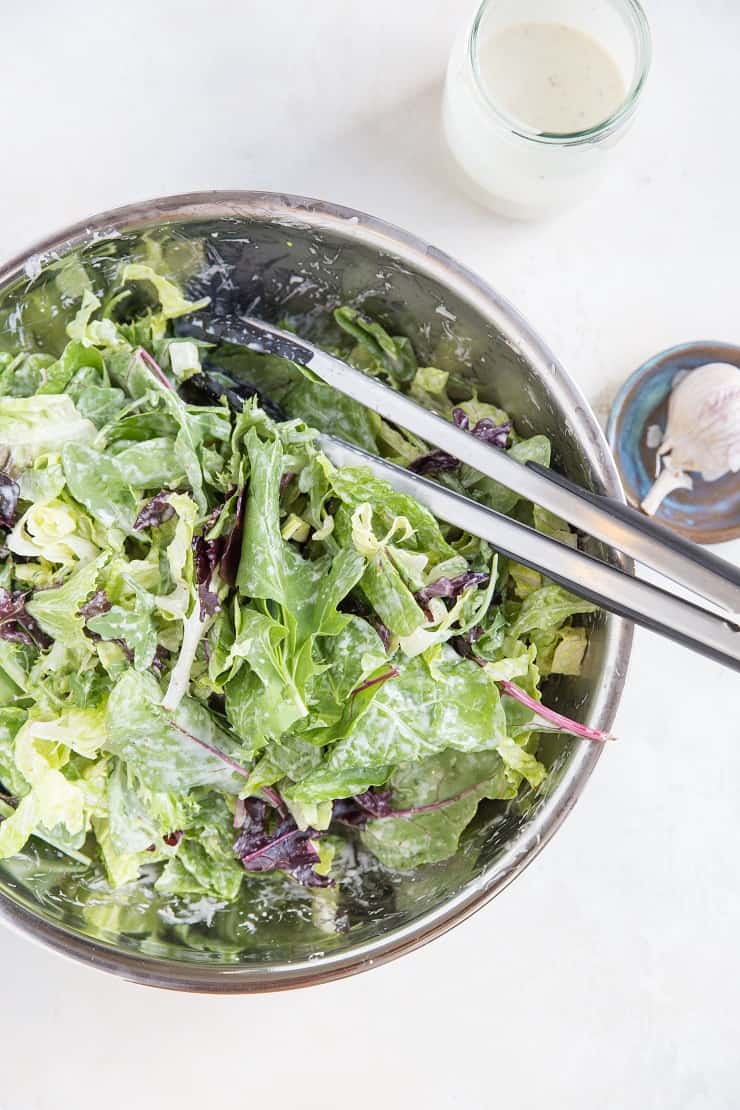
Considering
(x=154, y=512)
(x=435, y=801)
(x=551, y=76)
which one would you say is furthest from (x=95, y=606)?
(x=551, y=76)

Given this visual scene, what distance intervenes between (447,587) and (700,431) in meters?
0.51

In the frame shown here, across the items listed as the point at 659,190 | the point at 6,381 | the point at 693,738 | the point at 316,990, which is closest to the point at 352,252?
the point at 6,381

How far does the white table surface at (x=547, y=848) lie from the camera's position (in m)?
1.34

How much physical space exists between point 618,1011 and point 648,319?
1.05 m

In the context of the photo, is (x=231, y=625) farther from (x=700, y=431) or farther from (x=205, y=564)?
(x=700, y=431)

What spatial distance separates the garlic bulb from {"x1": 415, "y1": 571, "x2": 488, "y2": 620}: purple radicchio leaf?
38 cm

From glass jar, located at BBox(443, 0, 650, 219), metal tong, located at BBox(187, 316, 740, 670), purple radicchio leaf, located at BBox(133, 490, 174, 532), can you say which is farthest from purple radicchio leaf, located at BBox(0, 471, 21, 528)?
glass jar, located at BBox(443, 0, 650, 219)

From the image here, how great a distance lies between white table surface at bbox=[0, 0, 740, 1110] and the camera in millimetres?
1340

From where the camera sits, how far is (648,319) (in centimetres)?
138

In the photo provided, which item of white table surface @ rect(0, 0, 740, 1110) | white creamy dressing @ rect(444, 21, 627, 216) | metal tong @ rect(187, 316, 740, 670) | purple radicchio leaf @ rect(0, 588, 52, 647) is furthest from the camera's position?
white table surface @ rect(0, 0, 740, 1110)

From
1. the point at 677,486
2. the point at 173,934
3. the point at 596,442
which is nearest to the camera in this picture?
the point at 596,442

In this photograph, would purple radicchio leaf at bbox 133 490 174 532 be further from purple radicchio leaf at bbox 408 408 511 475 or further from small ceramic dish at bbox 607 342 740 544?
small ceramic dish at bbox 607 342 740 544

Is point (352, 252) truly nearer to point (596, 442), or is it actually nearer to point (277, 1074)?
point (596, 442)

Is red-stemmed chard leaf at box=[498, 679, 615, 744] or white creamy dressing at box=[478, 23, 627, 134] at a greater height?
white creamy dressing at box=[478, 23, 627, 134]
